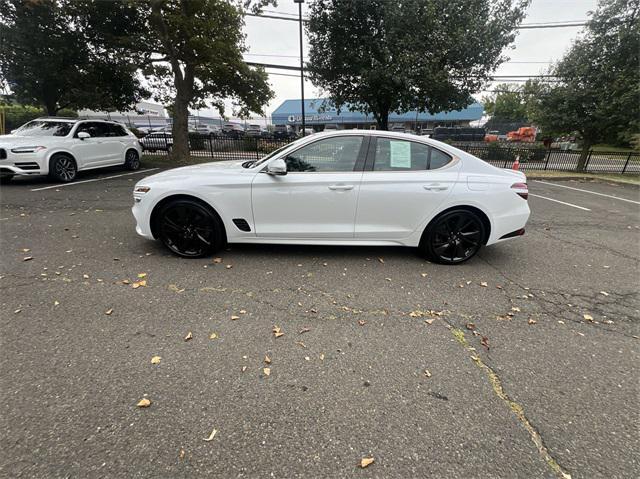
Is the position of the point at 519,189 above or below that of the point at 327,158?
below

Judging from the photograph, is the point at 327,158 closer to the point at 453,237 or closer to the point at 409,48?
the point at 453,237

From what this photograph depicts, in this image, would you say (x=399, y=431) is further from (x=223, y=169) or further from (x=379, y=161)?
(x=223, y=169)

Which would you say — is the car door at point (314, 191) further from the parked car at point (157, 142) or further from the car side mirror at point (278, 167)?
the parked car at point (157, 142)

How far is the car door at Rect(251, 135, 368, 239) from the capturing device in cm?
371

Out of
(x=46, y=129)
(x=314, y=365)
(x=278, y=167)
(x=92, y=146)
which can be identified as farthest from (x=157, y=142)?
(x=314, y=365)

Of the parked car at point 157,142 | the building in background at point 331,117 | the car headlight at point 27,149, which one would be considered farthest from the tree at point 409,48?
the building in background at point 331,117

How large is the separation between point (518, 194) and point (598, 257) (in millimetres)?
1806

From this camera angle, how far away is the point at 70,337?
2504 mm

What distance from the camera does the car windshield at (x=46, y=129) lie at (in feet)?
27.9

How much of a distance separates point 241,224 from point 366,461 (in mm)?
2834

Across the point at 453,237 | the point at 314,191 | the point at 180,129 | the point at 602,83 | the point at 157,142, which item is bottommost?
the point at 453,237

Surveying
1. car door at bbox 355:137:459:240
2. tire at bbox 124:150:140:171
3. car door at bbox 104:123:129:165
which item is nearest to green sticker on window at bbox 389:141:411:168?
car door at bbox 355:137:459:240

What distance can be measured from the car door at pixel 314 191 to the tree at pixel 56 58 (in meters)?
12.8

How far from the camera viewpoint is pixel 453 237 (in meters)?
3.99
